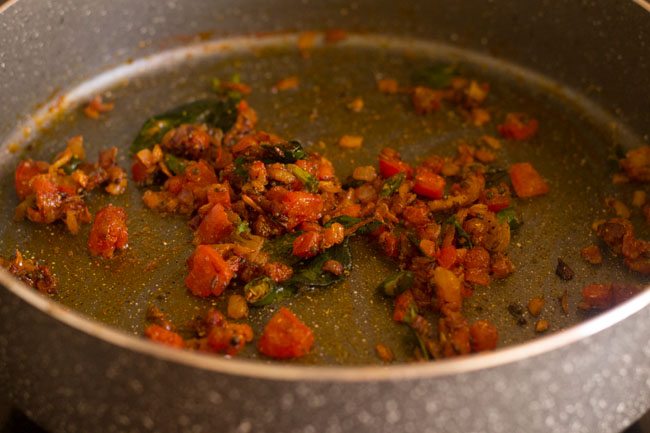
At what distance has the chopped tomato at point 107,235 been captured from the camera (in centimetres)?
209

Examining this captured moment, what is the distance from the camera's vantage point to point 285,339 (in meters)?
1.83

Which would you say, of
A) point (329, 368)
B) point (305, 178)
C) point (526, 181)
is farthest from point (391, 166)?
point (329, 368)

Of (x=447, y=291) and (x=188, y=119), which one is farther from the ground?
(x=188, y=119)

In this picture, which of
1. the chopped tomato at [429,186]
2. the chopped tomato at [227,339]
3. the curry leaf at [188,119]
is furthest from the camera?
the curry leaf at [188,119]

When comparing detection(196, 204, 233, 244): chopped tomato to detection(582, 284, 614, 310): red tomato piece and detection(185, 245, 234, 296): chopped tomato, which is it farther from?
detection(582, 284, 614, 310): red tomato piece

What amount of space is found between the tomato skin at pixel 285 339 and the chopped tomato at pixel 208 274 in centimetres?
19

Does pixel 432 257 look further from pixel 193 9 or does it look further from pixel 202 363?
pixel 193 9

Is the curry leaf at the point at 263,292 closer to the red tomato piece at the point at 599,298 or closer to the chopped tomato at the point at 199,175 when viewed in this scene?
the chopped tomato at the point at 199,175

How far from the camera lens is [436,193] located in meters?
2.23

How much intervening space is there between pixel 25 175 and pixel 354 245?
1.03 metres

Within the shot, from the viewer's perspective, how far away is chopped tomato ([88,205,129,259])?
2.09 metres

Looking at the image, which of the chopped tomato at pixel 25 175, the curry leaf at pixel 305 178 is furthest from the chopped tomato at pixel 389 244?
the chopped tomato at pixel 25 175

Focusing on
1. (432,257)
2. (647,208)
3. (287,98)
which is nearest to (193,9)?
(287,98)

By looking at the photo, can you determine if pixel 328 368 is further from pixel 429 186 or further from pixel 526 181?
pixel 526 181
